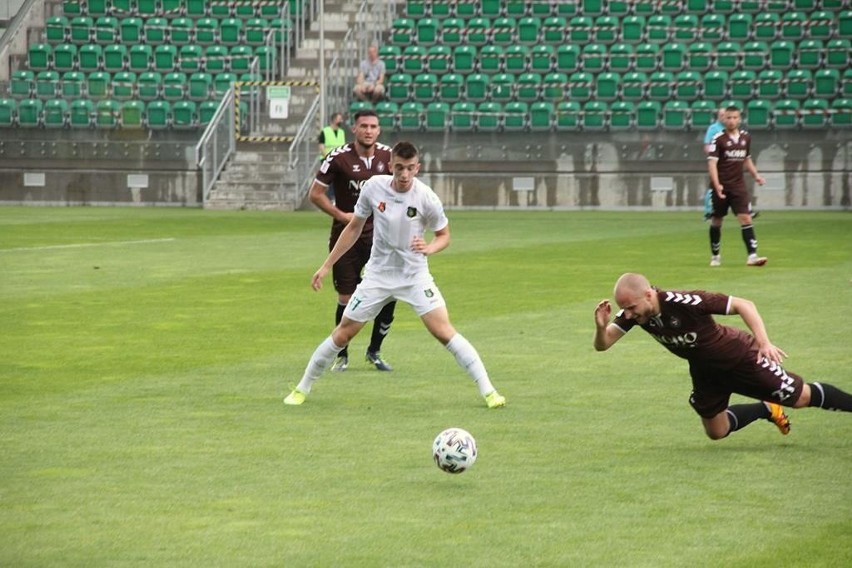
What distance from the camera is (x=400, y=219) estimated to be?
10.1 meters

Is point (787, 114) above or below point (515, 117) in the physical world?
above

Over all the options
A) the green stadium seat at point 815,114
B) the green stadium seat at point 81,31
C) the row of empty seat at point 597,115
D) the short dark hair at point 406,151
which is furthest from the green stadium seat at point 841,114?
the short dark hair at point 406,151

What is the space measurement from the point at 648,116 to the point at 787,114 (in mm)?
3136

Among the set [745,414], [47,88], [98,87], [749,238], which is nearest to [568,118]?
[98,87]

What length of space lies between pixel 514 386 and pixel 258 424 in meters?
2.20

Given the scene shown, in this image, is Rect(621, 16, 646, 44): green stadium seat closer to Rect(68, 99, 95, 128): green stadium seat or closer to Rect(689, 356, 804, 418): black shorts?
Rect(68, 99, 95, 128): green stadium seat

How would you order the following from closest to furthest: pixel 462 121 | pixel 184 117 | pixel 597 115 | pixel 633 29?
pixel 597 115 → pixel 462 121 → pixel 184 117 → pixel 633 29

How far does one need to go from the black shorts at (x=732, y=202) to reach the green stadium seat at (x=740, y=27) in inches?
684

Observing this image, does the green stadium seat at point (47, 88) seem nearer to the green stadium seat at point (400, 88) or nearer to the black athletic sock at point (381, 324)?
the green stadium seat at point (400, 88)

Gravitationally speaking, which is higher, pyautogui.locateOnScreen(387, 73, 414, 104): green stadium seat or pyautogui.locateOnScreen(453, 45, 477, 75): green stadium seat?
pyautogui.locateOnScreen(453, 45, 477, 75): green stadium seat

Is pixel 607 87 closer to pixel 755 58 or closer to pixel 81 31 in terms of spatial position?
pixel 755 58

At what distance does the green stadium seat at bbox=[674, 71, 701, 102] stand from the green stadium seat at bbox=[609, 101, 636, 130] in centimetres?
123

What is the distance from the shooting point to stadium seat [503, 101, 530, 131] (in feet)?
120

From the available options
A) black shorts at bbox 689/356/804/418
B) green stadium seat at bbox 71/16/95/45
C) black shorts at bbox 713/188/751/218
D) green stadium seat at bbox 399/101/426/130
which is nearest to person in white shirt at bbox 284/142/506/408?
black shorts at bbox 689/356/804/418
